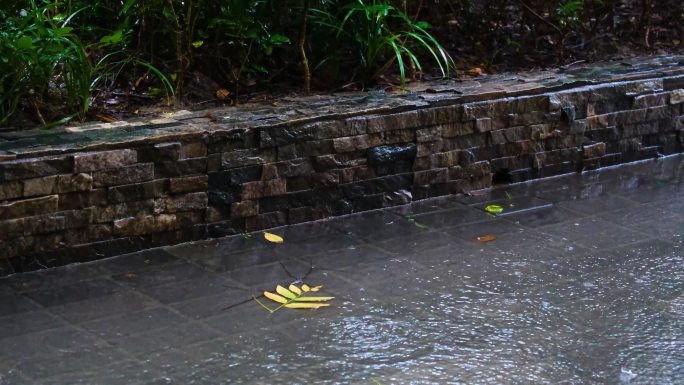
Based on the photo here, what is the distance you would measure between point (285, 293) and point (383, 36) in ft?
6.73

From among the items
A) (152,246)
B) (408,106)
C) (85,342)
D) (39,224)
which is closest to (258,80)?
(408,106)

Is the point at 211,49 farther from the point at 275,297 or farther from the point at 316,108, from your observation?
the point at 275,297

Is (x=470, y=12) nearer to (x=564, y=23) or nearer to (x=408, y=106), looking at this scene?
(x=564, y=23)

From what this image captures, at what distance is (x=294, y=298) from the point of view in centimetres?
428

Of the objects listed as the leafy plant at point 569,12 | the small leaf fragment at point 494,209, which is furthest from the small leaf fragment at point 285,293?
the leafy plant at point 569,12

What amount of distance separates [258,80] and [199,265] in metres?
1.49

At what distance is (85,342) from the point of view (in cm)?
381

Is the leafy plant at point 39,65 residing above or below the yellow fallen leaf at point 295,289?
above

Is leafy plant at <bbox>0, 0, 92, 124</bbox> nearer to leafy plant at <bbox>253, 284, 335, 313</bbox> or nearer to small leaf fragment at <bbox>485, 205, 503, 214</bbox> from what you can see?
leafy plant at <bbox>253, 284, 335, 313</bbox>

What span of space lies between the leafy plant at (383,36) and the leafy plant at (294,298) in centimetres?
177

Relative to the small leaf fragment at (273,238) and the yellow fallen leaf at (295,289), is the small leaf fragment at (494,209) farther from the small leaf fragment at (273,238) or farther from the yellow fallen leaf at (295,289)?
the yellow fallen leaf at (295,289)

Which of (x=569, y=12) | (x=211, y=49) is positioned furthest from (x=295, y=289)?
(x=569, y=12)

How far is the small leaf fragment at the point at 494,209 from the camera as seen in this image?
5535 millimetres

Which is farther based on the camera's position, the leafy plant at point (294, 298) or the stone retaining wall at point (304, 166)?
the stone retaining wall at point (304, 166)
